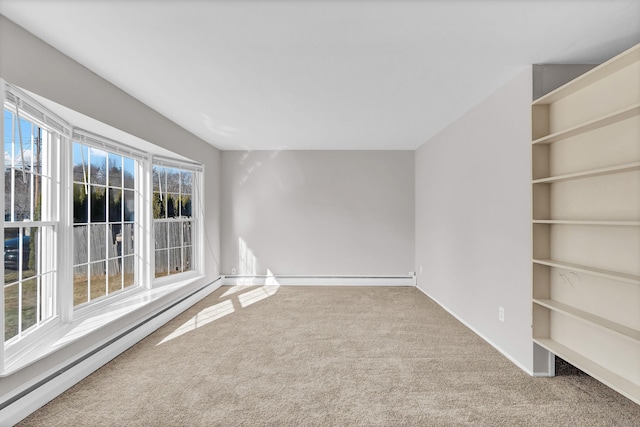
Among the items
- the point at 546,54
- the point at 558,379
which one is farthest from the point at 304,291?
the point at 546,54

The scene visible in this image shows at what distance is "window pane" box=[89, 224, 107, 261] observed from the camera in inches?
122

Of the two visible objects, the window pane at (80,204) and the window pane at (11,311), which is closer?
the window pane at (11,311)

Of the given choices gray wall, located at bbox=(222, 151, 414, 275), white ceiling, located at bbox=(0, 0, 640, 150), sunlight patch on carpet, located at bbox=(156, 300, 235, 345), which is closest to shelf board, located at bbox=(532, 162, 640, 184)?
white ceiling, located at bbox=(0, 0, 640, 150)

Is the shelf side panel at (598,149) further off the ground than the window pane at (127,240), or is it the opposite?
the shelf side panel at (598,149)

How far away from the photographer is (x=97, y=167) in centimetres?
320

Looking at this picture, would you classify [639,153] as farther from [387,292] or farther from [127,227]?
[127,227]

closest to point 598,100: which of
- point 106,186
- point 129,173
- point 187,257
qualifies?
point 106,186

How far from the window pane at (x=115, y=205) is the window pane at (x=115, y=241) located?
86mm

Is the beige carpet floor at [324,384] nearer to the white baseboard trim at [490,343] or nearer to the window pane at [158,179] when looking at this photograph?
the white baseboard trim at [490,343]

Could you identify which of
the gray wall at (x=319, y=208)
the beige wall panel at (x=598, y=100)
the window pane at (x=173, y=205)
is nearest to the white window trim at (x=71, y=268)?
the window pane at (x=173, y=205)

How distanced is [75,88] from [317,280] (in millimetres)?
4222

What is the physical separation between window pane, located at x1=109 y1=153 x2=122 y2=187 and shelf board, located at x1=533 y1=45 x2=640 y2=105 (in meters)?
3.99

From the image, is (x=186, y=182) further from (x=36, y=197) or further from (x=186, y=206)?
(x=36, y=197)

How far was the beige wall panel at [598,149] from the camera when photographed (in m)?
1.87
